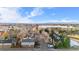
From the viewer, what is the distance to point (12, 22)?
1.00 m

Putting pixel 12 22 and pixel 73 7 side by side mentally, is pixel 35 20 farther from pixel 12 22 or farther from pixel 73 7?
pixel 73 7

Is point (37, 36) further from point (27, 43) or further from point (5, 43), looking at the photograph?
point (5, 43)

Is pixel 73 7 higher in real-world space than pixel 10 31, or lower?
higher

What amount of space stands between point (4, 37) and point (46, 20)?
1.14 feet

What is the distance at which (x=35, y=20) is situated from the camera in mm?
997

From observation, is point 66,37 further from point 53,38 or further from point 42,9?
point 42,9

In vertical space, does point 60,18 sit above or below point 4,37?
above

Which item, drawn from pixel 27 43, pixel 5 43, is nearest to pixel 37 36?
pixel 27 43

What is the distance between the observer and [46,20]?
39.3 inches

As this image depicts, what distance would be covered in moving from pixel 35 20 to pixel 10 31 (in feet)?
0.69

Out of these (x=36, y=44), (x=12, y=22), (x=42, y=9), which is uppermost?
(x=42, y=9)

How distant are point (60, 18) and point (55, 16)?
4 centimetres
